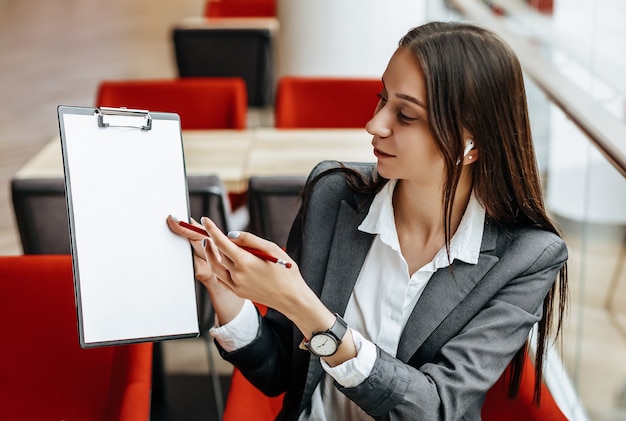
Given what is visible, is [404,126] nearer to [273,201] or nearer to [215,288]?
[215,288]

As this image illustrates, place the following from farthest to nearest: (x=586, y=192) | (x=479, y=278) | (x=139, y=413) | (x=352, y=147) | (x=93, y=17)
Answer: (x=93, y=17) < (x=352, y=147) < (x=586, y=192) < (x=139, y=413) < (x=479, y=278)

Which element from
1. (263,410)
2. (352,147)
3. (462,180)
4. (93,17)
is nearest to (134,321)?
(263,410)

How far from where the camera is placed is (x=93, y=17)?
11.7m

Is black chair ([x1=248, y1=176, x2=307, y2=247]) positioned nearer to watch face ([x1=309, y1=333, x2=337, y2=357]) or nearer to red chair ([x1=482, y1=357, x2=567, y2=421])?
red chair ([x1=482, y1=357, x2=567, y2=421])

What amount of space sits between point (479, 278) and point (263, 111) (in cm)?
519

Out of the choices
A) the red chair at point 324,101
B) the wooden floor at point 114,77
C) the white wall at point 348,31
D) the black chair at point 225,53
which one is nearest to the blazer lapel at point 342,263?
the wooden floor at point 114,77

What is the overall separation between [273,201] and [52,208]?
0.69 m

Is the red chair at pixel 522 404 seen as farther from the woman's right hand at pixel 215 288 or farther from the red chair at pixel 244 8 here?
the red chair at pixel 244 8

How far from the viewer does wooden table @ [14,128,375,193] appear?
11.1ft

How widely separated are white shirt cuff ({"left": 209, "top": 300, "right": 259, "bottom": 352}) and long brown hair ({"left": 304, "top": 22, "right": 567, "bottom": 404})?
1.52 ft

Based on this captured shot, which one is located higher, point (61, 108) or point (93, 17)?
point (61, 108)

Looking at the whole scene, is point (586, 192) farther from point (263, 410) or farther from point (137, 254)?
point (137, 254)

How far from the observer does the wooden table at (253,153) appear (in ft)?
11.1

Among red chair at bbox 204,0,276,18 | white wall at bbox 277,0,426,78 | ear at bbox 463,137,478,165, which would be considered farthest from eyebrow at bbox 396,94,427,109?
red chair at bbox 204,0,276,18
